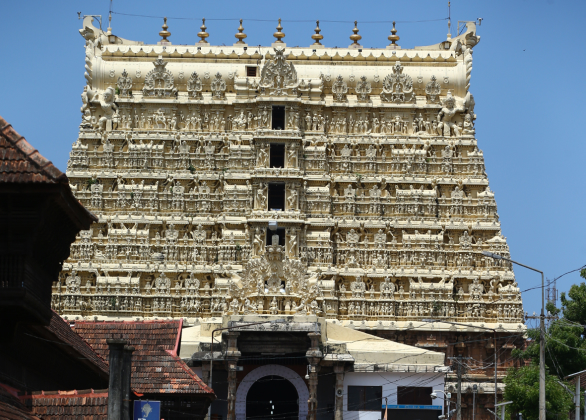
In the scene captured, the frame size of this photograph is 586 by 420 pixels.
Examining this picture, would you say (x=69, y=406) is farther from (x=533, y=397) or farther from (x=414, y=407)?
(x=533, y=397)

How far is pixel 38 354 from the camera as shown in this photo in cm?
2661

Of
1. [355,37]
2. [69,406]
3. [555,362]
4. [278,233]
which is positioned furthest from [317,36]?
[69,406]

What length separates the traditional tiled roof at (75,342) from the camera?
28219 mm

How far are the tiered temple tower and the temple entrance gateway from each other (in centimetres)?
445

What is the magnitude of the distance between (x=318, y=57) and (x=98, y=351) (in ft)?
138

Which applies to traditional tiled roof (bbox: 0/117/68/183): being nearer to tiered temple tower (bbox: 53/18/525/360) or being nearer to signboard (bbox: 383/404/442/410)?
signboard (bbox: 383/404/442/410)

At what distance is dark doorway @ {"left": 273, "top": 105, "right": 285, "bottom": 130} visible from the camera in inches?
2795

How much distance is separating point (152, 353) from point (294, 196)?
117 ft

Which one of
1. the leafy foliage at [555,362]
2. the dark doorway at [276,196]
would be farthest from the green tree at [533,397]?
the dark doorway at [276,196]

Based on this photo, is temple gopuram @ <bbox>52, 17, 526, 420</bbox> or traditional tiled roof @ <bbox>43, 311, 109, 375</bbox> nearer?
traditional tiled roof @ <bbox>43, 311, 109, 375</bbox>

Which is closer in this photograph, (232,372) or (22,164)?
(22,164)

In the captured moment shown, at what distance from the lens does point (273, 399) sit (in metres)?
60.8

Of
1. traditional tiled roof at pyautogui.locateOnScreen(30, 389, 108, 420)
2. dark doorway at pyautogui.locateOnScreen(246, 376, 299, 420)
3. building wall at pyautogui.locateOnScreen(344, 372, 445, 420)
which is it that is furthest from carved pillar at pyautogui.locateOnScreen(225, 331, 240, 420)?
traditional tiled roof at pyautogui.locateOnScreen(30, 389, 108, 420)

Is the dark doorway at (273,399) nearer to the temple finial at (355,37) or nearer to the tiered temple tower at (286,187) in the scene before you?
the tiered temple tower at (286,187)
